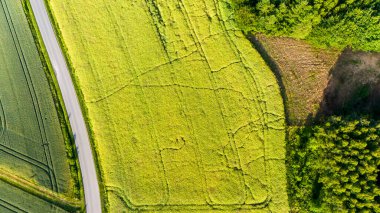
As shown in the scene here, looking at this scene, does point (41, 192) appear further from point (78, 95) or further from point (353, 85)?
point (353, 85)

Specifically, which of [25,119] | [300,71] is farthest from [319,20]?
[25,119]

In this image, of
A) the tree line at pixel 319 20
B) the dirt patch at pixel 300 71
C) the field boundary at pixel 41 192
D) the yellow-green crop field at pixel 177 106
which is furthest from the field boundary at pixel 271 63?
the field boundary at pixel 41 192

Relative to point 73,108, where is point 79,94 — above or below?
above

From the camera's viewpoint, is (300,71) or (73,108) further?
(73,108)

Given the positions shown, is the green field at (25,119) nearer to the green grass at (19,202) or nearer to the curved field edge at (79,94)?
the green grass at (19,202)


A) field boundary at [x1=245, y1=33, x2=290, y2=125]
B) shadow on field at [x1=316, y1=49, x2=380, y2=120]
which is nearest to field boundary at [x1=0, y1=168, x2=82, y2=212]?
field boundary at [x1=245, y1=33, x2=290, y2=125]

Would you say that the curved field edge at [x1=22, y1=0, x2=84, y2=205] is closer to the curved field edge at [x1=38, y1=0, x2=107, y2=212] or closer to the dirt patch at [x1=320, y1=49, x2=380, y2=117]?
the curved field edge at [x1=38, y1=0, x2=107, y2=212]

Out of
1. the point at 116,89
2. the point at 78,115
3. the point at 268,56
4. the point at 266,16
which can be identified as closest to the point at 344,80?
the point at 268,56
